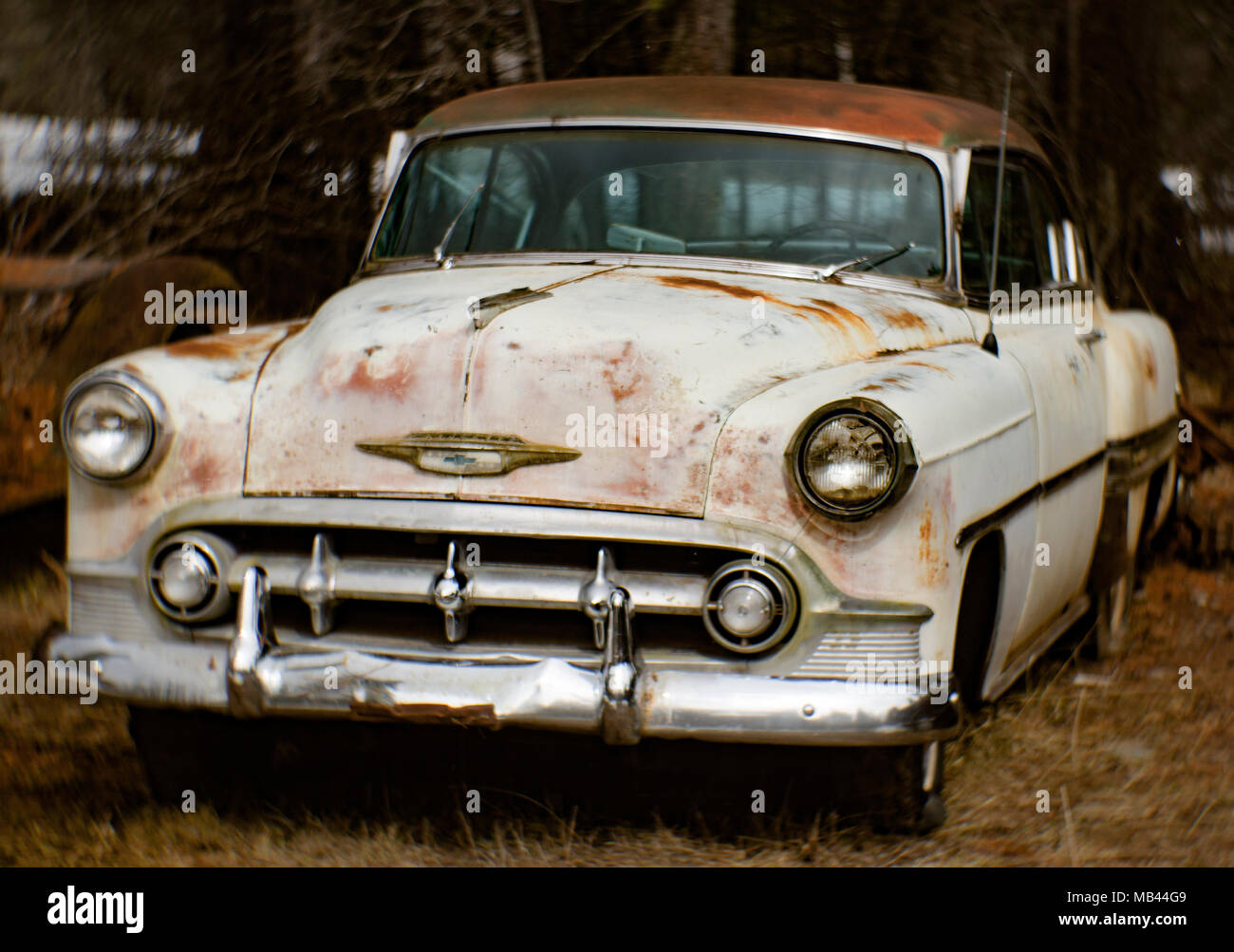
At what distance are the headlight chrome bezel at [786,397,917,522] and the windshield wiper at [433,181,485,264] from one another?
56.0 inches

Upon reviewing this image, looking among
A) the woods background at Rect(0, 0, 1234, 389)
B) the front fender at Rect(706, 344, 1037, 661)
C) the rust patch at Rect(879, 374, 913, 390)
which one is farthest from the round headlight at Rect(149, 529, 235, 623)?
the woods background at Rect(0, 0, 1234, 389)

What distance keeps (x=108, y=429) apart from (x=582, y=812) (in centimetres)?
130

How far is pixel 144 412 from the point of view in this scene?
2883 millimetres

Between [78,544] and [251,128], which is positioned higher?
[251,128]

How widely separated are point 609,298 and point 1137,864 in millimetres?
1665

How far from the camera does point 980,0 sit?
24.6 feet

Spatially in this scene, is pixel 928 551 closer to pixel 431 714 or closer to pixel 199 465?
pixel 431 714

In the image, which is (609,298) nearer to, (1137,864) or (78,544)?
(78,544)

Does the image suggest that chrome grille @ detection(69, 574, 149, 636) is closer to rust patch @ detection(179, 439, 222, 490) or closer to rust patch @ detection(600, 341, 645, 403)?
rust patch @ detection(179, 439, 222, 490)

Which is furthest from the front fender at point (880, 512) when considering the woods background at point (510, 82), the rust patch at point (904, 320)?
Answer: the woods background at point (510, 82)

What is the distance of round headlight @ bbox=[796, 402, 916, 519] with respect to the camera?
8.47 feet

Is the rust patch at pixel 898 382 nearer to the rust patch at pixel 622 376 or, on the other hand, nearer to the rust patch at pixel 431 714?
the rust patch at pixel 622 376

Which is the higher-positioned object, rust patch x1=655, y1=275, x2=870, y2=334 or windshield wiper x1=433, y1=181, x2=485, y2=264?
windshield wiper x1=433, y1=181, x2=485, y2=264
